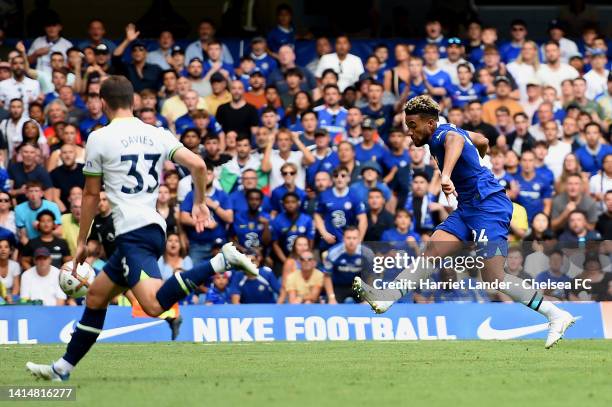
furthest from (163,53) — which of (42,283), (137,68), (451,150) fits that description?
(451,150)

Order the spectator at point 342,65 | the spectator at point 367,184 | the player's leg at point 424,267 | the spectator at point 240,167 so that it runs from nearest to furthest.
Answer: the player's leg at point 424,267 < the spectator at point 367,184 < the spectator at point 240,167 < the spectator at point 342,65

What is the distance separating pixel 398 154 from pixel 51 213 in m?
5.27

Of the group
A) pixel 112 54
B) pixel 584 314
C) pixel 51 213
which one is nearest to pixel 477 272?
pixel 584 314

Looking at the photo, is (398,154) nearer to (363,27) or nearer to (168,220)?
(168,220)

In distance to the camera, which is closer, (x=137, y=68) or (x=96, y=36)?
(x=137, y=68)

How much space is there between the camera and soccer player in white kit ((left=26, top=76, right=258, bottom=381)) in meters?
9.60

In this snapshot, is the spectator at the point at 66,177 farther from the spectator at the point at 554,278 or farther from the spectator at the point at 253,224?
the spectator at the point at 554,278

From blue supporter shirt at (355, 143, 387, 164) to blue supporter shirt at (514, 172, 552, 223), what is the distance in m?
2.08

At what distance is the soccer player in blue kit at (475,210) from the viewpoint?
1209 cm

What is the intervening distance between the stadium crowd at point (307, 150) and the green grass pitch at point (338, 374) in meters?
3.33

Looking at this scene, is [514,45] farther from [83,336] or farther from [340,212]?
[83,336]

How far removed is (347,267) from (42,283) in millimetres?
4219

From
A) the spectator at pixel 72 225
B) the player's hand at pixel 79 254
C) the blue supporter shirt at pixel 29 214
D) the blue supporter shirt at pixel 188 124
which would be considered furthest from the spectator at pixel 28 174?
the player's hand at pixel 79 254

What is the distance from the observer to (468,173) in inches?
481
